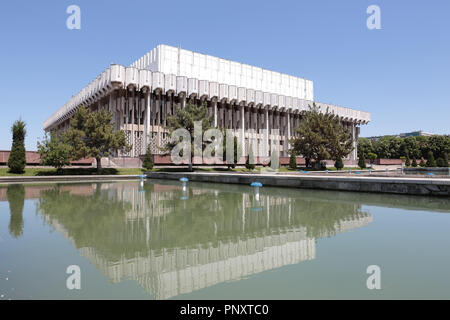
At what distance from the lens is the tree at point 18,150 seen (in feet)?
81.6

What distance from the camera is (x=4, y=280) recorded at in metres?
3.21

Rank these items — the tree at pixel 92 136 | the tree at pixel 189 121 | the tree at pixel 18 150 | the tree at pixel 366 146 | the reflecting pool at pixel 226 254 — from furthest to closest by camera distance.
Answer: the tree at pixel 366 146
the tree at pixel 189 121
the tree at pixel 92 136
the tree at pixel 18 150
the reflecting pool at pixel 226 254

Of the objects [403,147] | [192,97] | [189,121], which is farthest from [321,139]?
[403,147]

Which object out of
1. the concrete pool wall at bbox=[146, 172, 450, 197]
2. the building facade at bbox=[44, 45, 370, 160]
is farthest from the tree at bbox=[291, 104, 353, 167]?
the concrete pool wall at bbox=[146, 172, 450, 197]

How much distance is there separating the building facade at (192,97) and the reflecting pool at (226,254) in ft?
83.5

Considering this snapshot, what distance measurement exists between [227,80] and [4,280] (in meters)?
45.3

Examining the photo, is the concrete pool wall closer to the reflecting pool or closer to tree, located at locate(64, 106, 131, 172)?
the reflecting pool

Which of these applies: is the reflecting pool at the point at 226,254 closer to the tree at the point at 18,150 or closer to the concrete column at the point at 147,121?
the tree at the point at 18,150

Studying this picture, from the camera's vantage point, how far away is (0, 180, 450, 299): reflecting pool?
293 cm

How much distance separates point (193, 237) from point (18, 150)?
2648cm

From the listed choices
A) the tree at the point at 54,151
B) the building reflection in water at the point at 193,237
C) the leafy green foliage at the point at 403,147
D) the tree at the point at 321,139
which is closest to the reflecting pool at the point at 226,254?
the building reflection in water at the point at 193,237

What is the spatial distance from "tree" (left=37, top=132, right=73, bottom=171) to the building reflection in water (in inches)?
739

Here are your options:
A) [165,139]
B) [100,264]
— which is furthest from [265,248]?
[165,139]
